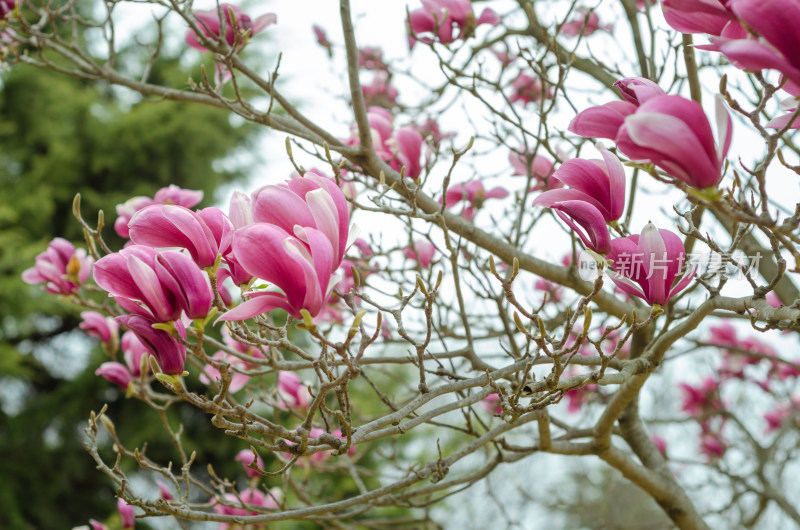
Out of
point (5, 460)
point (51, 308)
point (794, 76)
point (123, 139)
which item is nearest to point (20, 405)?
point (5, 460)

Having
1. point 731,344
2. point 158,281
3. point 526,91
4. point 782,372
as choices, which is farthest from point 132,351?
point 782,372

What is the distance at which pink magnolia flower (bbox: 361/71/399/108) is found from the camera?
8.60 feet

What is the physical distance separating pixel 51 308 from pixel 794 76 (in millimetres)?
5548

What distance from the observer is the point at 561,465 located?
8180mm

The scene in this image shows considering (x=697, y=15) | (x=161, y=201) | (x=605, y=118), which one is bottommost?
(x=605, y=118)

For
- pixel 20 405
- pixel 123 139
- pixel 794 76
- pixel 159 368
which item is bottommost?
pixel 159 368

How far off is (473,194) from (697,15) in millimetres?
1046

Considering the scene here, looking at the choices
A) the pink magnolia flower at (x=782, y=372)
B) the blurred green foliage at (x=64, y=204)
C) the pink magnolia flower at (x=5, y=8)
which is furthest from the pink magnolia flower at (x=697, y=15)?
the blurred green foliage at (x=64, y=204)

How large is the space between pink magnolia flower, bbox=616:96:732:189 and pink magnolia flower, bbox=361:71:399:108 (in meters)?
1.99

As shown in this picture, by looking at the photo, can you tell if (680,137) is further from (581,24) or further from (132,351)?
(581,24)

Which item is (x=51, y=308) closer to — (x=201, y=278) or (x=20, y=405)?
(x=20, y=405)

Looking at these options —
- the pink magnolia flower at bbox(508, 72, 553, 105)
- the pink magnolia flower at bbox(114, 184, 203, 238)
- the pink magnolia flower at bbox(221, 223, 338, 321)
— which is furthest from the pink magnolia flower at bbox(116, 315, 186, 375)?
the pink magnolia flower at bbox(508, 72, 553, 105)

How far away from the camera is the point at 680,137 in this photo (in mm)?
663

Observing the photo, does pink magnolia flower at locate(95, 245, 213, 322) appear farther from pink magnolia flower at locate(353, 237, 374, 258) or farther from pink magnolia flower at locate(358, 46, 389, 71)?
pink magnolia flower at locate(358, 46, 389, 71)
